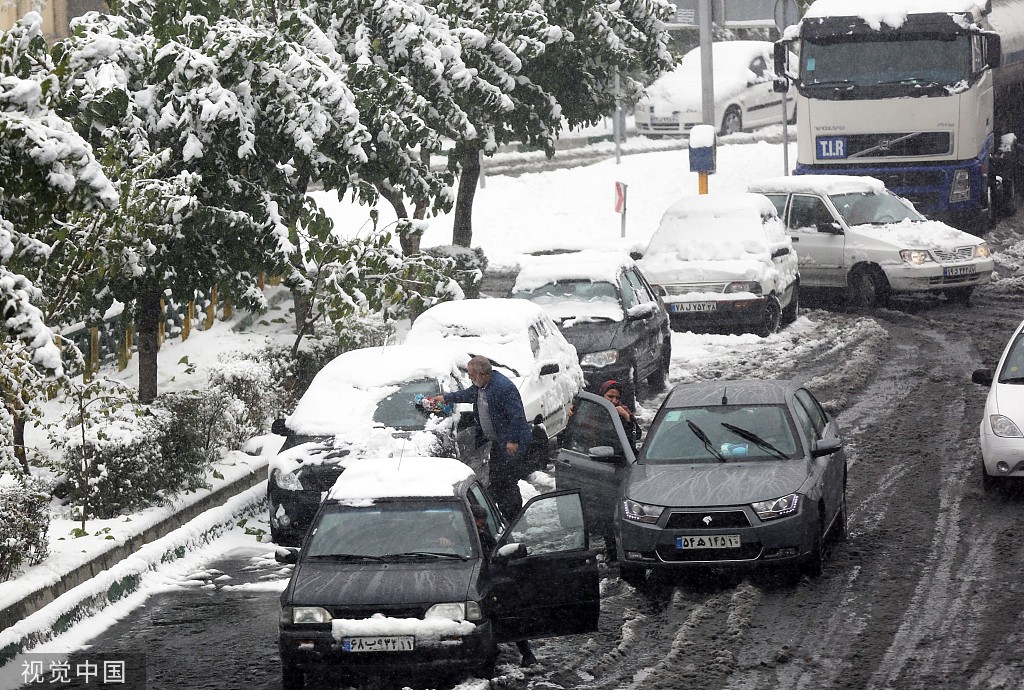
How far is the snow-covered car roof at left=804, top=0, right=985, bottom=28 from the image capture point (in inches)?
968

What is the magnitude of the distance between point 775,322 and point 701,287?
1.31 meters

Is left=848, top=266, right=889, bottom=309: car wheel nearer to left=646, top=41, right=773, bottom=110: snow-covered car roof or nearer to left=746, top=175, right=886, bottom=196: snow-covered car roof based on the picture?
left=746, top=175, right=886, bottom=196: snow-covered car roof

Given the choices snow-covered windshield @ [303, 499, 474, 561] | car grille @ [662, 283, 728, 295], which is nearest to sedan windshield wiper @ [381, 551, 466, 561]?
snow-covered windshield @ [303, 499, 474, 561]

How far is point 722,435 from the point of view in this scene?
37.5ft

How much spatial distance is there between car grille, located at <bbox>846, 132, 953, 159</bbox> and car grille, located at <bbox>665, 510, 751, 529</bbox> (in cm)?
1644

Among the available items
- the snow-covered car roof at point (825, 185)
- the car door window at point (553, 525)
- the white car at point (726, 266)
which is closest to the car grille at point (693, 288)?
the white car at point (726, 266)

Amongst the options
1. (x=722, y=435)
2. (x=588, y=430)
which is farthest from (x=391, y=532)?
(x=722, y=435)

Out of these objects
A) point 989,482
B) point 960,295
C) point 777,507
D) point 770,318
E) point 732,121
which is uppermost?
A: point 732,121

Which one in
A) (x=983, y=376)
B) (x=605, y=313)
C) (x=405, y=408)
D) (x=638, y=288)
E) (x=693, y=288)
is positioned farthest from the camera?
(x=693, y=288)

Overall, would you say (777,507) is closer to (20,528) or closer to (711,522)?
(711,522)

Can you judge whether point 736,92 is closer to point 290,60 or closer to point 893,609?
point 290,60

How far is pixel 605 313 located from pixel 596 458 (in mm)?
6241

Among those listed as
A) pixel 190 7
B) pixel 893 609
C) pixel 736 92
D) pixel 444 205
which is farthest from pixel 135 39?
pixel 736 92

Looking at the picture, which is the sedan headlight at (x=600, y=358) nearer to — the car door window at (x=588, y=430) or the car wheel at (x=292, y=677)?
the car door window at (x=588, y=430)
